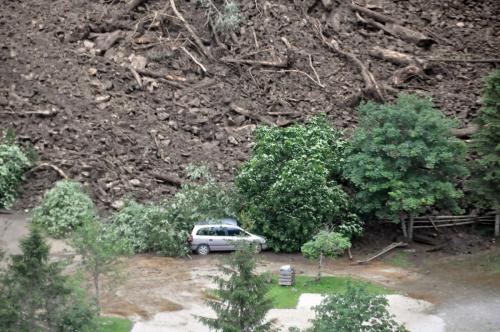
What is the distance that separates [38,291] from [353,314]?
657cm

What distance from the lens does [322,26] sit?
40.9m

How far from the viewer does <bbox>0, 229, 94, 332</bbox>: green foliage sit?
16734 millimetres

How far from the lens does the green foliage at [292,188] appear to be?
95.9 ft

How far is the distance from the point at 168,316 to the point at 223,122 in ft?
44.4

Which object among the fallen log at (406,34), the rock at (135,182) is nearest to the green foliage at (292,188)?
the rock at (135,182)

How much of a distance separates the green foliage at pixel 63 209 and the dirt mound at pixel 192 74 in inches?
55.3

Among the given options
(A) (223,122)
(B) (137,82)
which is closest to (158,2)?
(B) (137,82)

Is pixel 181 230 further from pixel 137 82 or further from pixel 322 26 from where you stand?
pixel 322 26

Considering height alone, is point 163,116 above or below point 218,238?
above

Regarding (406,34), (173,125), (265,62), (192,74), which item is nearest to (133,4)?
(192,74)

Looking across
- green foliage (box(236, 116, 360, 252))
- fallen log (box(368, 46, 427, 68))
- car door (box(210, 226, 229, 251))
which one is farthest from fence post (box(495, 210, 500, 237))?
car door (box(210, 226, 229, 251))

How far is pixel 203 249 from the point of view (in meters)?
29.4

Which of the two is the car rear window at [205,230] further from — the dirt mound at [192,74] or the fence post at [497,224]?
the fence post at [497,224]

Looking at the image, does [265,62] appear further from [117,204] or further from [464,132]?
[117,204]
